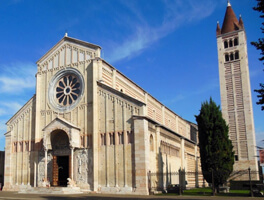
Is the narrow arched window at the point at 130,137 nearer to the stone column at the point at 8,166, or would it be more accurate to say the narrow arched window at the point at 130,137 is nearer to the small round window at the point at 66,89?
the small round window at the point at 66,89

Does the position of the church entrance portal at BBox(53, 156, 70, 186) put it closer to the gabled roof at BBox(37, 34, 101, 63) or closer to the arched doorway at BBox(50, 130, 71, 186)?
the arched doorway at BBox(50, 130, 71, 186)

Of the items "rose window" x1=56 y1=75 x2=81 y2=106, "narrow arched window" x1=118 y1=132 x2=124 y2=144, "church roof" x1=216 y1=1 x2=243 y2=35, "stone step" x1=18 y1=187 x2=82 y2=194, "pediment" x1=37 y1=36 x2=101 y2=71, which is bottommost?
"stone step" x1=18 y1=187 x2=82 y2=194

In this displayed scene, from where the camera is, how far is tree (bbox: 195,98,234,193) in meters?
27.0

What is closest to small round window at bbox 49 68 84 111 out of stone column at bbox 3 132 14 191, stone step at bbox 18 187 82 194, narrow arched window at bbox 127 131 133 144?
narrow arched window at bbox 127 131 133 144

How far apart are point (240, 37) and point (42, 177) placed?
124ft

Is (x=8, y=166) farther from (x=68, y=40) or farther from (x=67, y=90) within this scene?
(x=68, y=40)

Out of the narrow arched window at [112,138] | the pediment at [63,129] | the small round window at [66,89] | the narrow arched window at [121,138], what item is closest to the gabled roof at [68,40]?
the small round window at [66,89]

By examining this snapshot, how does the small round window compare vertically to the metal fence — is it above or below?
above

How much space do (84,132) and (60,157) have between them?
12.8ft

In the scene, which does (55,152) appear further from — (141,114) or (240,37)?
(240,37)

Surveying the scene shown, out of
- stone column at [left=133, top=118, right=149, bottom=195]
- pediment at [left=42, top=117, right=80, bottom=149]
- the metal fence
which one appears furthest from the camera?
pediment at [left=42, top=117, right=80, bottom=149]

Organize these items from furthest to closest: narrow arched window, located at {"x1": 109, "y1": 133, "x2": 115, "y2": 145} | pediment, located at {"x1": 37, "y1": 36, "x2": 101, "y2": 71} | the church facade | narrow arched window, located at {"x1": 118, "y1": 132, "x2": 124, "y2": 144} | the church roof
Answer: the church roof < pediment, located at {"x1": 37, "y1": 36, "x2": 101, "y2": 71} < narrow arched window, located at {"x1": 109, "y1": 133, "x2": 115, "y2": 145} < narrow arched window, located at {"x1": 118, "y1": 132, "x2": 124, "y2": 144} < the church facade

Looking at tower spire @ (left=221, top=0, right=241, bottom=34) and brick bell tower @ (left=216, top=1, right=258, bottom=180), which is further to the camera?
tower spire @ (left=221, top=0, right=241, bottom=34)

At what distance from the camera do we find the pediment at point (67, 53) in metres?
31.0
